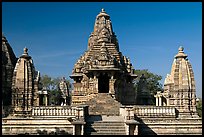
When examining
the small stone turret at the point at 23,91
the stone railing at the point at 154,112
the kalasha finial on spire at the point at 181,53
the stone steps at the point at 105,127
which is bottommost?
the stone steps at the point at 105,127

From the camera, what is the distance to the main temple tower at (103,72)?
69.5 feet

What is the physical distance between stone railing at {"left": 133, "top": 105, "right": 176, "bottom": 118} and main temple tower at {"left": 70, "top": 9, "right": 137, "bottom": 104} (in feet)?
16.7

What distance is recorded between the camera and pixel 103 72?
69.4 ft

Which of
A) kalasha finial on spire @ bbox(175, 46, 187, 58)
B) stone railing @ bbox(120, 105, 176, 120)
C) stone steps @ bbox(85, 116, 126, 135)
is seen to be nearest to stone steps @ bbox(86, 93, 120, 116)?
stone railing @ bbox(120, 105, 176, 120)

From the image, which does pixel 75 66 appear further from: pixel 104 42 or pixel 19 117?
pixel 19 117

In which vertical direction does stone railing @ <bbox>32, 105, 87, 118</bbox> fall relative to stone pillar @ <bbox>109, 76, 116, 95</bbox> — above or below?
A: below

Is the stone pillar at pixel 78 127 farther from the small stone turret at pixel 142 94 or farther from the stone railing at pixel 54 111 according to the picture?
the small stone turret at pixel 142 94

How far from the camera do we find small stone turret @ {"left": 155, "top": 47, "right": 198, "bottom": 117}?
15.9m

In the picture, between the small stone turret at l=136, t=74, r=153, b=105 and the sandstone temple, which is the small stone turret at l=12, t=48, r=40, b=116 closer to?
the sandstone temple

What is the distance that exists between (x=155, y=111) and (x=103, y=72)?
6.26m

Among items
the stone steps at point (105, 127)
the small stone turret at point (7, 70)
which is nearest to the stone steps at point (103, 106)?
the stone steps at point (105, 127)

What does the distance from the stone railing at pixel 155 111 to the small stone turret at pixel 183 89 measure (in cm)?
45

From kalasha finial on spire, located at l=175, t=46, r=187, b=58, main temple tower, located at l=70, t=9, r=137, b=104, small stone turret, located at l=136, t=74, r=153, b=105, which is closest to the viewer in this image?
kalasha finial on spire, located at l=175, t=46, r=187, b=58

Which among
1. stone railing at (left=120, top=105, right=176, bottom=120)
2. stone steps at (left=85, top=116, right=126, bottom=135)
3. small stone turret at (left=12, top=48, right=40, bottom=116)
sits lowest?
stone steps at (left=85, top=116, right=126, bottom=135)
